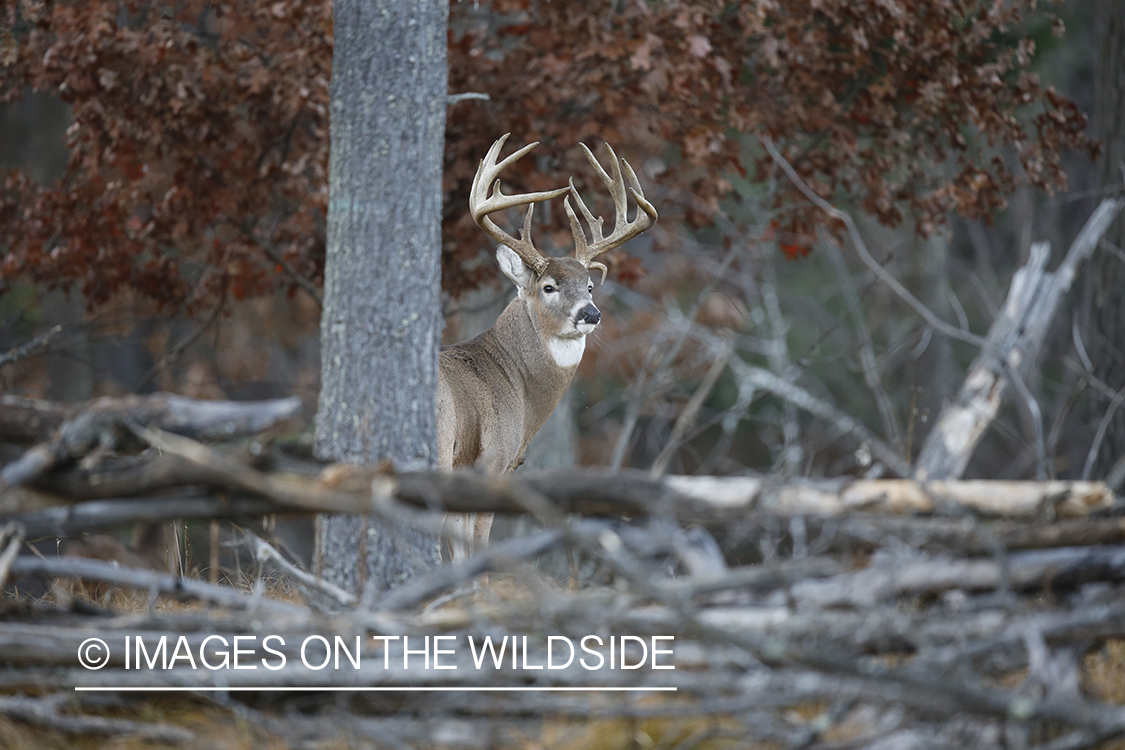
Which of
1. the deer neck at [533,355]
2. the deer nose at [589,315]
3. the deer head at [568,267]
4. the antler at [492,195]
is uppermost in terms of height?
the antler at [492,195]

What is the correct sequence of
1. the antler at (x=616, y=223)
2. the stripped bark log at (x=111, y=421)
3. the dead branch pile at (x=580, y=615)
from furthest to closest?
the antler at (x=616, y=223), the stripped bark log at (x=111, y=421), the dead branch pile at (x=580, y=615)

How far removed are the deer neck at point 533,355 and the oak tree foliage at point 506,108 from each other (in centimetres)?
47

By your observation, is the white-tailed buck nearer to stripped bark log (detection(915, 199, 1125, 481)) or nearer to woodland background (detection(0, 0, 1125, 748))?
woodland background (detection(0, 0, 1125, 748))

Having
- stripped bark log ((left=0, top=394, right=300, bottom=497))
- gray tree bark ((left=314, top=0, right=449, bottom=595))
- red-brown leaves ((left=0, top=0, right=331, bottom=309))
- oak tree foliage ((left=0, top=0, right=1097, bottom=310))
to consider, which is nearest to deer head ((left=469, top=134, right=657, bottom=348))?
oak tree foliage ((left=0, top=0, right=1097, bottom=310))

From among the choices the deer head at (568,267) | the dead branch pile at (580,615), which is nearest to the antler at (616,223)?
the deer head at (568,267)

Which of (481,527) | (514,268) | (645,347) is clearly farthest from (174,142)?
(645,347)

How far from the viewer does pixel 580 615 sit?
9.37 feet

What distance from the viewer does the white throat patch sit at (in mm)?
7012

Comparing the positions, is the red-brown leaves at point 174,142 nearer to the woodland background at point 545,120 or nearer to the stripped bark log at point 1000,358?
the woodland background at point 545,120

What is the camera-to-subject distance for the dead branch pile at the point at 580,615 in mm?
2949

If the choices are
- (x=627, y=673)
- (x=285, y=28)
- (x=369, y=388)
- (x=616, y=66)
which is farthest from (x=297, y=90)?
(x=627, y=673)

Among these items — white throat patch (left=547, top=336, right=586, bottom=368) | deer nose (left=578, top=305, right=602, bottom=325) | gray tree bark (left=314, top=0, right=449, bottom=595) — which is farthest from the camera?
white throat patch (left=547, top=336, right=586, bottom=368)

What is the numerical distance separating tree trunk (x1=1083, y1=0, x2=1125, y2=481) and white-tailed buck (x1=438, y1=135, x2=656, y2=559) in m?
3.06

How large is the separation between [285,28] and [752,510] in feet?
14.1
